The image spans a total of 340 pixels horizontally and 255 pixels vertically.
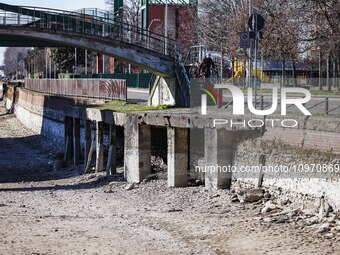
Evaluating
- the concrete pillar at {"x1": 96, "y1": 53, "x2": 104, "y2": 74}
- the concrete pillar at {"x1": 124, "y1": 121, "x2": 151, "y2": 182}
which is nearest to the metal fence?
the concrete pillar at {"x1": 124, "y1": 121, "x2": 151, "y2": 182}

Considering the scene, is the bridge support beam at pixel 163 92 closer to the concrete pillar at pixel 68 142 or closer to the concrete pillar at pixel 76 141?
the concrete pillar at pixel 76 141

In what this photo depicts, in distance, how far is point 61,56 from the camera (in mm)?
116500

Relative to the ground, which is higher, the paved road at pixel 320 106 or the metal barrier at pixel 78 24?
the metal barrier at pixel 78 24

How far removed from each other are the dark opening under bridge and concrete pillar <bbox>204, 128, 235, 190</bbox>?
1415 cm

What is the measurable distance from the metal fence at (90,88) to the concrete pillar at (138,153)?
1428 cm

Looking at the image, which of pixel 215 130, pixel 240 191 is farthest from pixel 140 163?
pixel 240 191

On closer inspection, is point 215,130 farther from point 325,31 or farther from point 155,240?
point 325,31

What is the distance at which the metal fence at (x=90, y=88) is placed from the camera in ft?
155

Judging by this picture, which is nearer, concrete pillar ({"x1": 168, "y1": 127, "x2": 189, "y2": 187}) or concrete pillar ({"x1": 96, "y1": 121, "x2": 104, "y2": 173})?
concrete pillar ({"x1": 168, "y1": 127, "x2": 189, "y2": 187})

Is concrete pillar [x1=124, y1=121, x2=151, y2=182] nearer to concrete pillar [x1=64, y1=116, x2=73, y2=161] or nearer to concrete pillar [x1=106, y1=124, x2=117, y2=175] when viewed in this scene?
concrete pillar [x1=106, y1=124, x2=117, y2=175]

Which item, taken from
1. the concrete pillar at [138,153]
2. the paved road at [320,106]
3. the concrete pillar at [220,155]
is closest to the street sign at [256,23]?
the paved road at [320,106]

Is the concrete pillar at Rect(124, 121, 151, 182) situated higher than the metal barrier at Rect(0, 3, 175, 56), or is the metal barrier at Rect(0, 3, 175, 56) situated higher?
the metal barrier at Rect(0, 3, 175, 56)

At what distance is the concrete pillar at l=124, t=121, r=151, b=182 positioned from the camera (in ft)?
101

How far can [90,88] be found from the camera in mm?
55094
